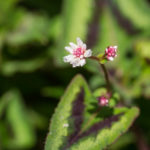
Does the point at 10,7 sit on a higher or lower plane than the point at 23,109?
higher

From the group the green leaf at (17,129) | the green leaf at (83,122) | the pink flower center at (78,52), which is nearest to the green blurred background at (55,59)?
the green leaf at (17,129)

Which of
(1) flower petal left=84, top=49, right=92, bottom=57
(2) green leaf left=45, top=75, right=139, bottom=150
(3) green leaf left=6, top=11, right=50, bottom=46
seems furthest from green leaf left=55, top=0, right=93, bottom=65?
(1) flower petal left=84, top=49, right=92, bottom=57

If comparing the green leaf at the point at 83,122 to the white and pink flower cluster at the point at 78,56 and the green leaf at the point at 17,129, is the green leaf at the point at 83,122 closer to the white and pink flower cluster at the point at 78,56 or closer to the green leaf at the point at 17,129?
the white and pink flower cluster at the point at 78,56

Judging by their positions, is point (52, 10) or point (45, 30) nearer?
point (45, 30)

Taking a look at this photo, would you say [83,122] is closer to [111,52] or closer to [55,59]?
[111,52]

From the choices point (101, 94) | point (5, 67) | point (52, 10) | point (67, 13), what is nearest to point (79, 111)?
point (101, 94)

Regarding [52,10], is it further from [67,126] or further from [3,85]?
[67,126]
